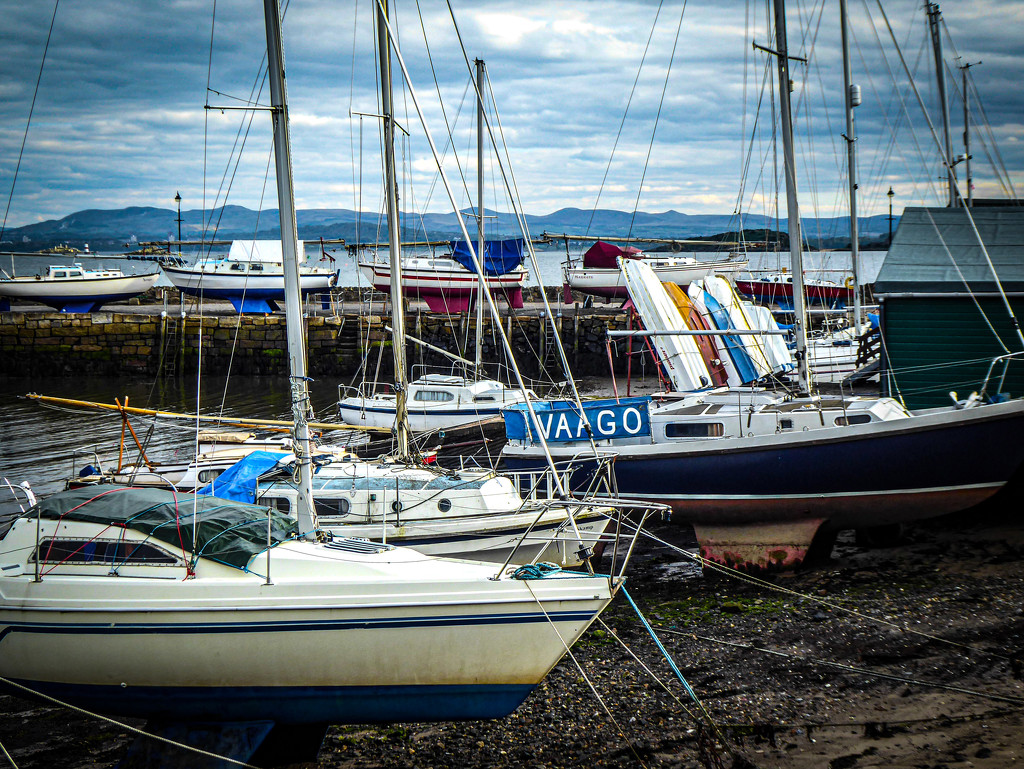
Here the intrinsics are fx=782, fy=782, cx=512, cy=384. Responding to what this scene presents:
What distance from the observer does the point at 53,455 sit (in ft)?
66.1

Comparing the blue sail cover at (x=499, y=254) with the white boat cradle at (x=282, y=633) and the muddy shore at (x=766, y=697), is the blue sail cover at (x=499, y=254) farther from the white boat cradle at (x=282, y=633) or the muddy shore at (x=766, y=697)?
the white boat cradle at (x=282, y=633)

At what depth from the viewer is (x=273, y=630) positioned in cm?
649

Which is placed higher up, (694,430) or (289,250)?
(289,250)

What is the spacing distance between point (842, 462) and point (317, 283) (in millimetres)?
35672

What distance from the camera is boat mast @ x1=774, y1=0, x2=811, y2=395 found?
511 inches

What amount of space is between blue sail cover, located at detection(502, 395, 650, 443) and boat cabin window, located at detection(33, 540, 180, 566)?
282 inches

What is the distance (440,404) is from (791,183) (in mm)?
10909

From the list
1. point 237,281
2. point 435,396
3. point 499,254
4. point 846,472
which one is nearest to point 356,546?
point 846,472

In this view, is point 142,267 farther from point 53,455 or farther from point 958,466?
point 958,466

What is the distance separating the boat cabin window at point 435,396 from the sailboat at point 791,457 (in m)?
7.28

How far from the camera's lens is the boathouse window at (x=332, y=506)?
10.9 metres

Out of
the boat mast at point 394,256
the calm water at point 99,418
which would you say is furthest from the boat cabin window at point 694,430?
the calm water at point 99,418

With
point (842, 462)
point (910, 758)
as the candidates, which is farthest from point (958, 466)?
point (910, 758)

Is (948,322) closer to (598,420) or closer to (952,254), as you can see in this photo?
(952,254)
